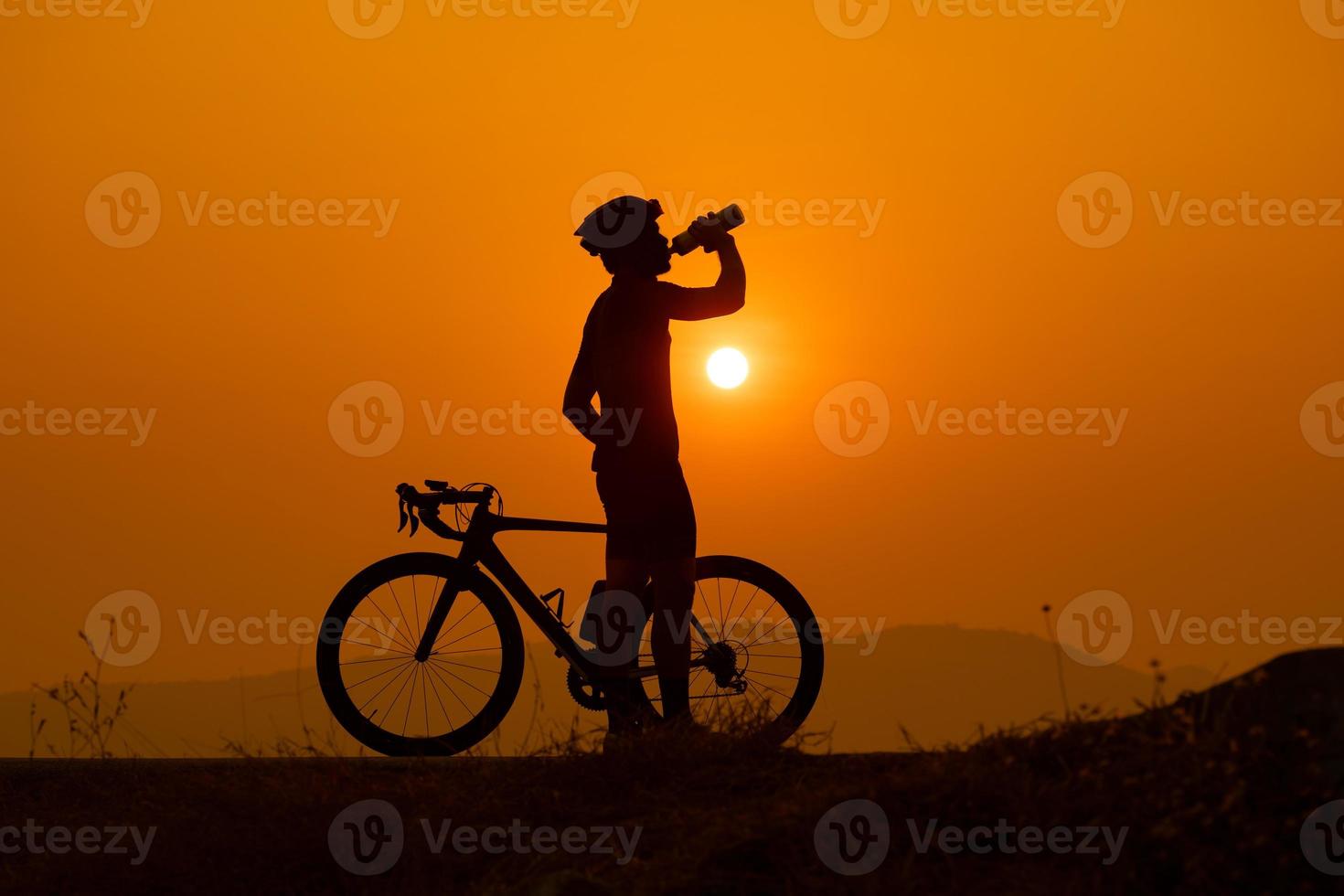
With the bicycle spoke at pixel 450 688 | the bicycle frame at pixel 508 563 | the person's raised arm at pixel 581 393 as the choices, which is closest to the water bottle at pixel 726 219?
the person's raised arm at pixel 581 393

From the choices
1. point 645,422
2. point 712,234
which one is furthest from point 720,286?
point 645,422

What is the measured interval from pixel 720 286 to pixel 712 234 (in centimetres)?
26

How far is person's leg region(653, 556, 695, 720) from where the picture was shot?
7.10 metres

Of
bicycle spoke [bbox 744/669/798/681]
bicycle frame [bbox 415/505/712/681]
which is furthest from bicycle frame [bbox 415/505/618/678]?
bicycle spoke [bbox 744/669/798/681]

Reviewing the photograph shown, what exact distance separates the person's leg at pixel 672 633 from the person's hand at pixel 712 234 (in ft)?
5.26

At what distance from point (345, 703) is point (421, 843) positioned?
1691mm

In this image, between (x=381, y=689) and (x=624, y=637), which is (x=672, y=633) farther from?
(x=381, y=689)

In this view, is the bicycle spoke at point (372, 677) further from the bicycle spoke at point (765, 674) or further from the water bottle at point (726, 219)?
the water bottle at point (726, 219)

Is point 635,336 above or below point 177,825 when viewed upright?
above

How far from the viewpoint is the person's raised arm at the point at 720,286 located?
6938 millimetres

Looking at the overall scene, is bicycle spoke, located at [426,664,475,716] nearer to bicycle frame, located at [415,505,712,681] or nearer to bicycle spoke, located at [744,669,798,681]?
bicycle frame, located at [415,505,712,681]

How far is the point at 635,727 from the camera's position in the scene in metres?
6.98

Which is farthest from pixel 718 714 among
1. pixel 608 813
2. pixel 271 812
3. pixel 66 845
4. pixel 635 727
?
pixel 66 845

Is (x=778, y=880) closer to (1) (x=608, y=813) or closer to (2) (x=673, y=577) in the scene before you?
(1) (x=608, y=813)
